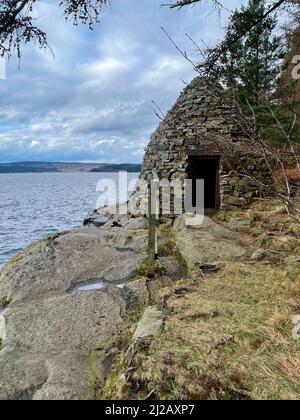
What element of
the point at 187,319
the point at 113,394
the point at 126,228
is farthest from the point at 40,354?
the point at 126,228

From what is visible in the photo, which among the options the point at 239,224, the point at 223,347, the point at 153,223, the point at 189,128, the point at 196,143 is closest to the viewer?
the point at 223,347

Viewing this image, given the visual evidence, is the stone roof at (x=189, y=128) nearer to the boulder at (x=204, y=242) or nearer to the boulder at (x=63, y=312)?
the boulder at (x=204, y=242)

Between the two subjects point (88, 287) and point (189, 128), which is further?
point (189, 128)

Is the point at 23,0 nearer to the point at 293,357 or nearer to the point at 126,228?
the point at 293,357

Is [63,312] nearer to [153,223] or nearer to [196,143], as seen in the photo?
[153,223]

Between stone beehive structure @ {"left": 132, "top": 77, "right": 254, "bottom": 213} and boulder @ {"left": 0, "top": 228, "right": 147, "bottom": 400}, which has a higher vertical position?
stone beehive structure @ {"left": 132, "top": 77, "right": 254, "bottom": 213}

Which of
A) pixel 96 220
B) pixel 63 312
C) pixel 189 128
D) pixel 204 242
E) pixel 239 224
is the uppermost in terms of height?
pixel 189 128

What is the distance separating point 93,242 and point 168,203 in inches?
121

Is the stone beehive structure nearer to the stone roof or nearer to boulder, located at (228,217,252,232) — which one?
the stone roof

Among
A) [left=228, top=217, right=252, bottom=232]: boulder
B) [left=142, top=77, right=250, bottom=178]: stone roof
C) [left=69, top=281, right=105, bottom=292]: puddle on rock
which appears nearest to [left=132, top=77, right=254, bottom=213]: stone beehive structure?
[left=142, top=77, right=250, bottom=178]: stone roof

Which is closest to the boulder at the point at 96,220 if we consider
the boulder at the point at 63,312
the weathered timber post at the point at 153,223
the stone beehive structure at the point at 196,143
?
the stone beehive structure at the point at 196,143

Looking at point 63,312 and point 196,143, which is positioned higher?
point 196,143

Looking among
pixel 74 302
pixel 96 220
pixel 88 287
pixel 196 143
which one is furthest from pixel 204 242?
pixel 96 220

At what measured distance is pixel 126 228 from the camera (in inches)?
436
